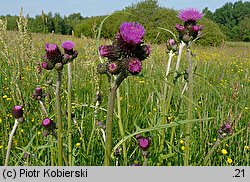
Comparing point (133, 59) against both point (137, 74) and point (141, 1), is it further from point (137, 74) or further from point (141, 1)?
point (141, 1)

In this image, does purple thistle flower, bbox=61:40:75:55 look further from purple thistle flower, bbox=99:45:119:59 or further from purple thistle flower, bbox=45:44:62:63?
purple thistle flower, bbox=99:45:119:59

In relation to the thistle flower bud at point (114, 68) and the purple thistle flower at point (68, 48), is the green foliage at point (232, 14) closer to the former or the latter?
the purple thistle flower at point (68, 48)

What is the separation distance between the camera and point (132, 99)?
2279 mm

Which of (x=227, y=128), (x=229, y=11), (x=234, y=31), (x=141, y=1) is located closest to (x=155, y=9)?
(x=141, y=1)

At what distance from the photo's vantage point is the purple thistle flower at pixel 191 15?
4.20ft

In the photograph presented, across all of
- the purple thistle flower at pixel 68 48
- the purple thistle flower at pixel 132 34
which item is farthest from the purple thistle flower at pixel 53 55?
the purple thistle flower at pixel 132 34

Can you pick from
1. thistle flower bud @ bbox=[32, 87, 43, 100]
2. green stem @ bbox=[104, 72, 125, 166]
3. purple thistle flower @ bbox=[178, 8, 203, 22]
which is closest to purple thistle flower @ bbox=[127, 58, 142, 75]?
green stem @ bbox=[104, 72, 125, 166]

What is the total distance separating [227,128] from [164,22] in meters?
12.7

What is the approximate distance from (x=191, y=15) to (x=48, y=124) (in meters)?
0.72

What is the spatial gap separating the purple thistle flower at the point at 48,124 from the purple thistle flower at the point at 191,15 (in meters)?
0.68

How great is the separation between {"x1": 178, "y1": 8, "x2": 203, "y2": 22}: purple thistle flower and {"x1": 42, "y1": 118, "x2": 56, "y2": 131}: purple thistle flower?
680mm

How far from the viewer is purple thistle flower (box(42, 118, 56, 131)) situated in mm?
1060

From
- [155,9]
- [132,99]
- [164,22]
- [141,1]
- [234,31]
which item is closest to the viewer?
[132,99]

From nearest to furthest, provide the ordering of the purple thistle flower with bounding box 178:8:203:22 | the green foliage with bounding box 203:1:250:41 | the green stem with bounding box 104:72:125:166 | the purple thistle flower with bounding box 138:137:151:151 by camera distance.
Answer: the green stem with bounding box 104:72:125:166 < the purple thistle flower with bounding box 138:137:151:151 < the purple thistle flower with bounding box 178:8:203:22 < the green foliage with bounding box 203:1:250:41
